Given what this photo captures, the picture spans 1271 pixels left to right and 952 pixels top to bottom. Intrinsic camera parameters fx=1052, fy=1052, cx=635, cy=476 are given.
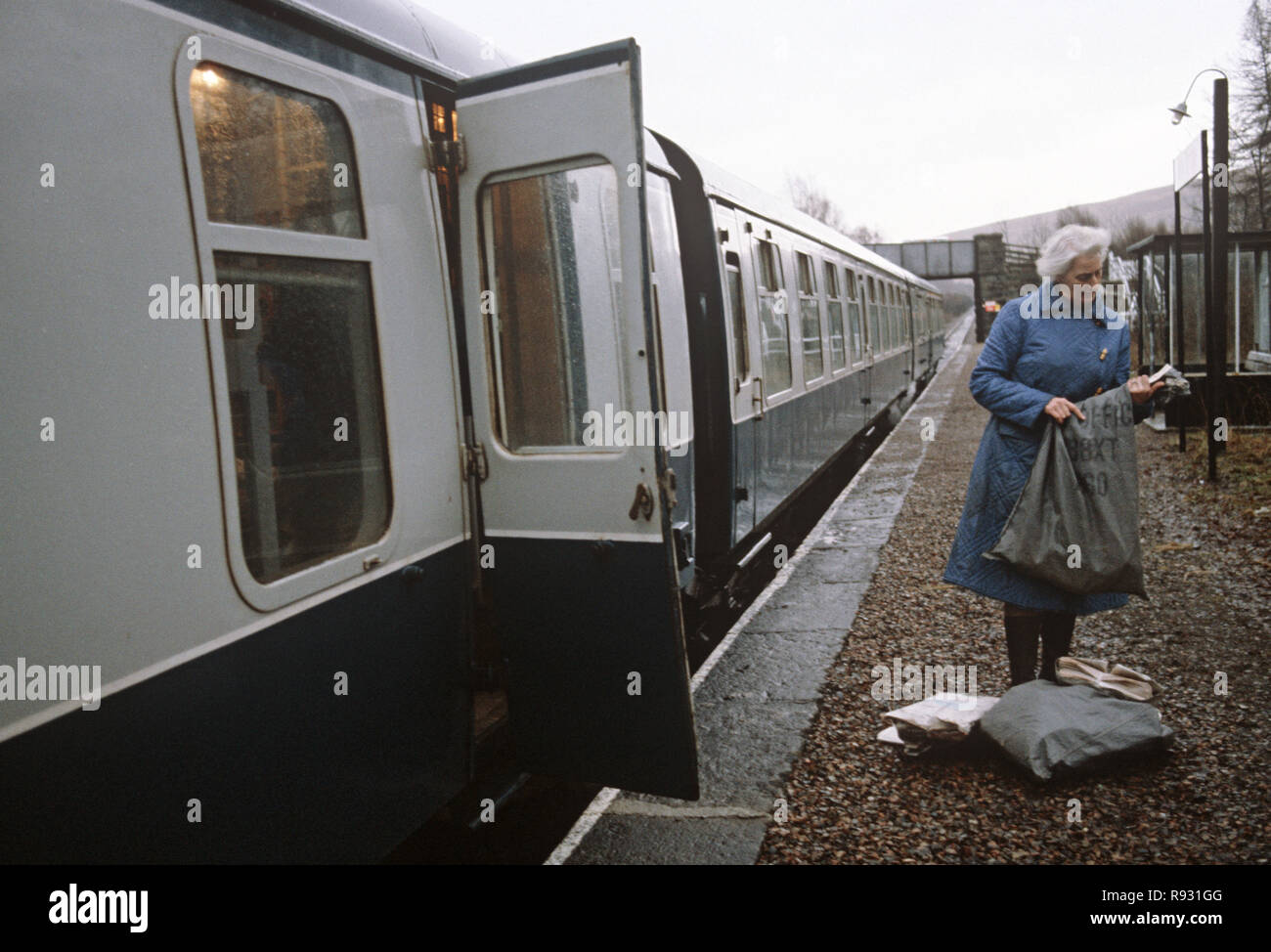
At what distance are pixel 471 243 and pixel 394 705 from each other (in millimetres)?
1493

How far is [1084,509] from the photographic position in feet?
13.0

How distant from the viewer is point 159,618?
2.29m

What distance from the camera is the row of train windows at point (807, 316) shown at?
274 inches

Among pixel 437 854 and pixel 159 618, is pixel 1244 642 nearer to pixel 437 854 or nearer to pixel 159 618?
pixel 437 854

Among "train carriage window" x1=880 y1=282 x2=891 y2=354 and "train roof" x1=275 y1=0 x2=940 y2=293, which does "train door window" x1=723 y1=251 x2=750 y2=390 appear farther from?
"train carriage window" x1=880 y1=282 x2=891 y2=354

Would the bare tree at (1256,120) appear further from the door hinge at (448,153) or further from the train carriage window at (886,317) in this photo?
the door hinge at (448,153)

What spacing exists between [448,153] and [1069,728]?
292 centimetres

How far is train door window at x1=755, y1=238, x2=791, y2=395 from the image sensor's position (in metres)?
7.53

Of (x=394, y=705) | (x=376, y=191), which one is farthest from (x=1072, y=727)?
(x=376, y=191)

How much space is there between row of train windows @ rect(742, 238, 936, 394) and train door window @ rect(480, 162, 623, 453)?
9.82 ft

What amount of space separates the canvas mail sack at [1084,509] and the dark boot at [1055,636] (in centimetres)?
26

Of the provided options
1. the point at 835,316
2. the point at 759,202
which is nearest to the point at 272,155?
the point at 759,202

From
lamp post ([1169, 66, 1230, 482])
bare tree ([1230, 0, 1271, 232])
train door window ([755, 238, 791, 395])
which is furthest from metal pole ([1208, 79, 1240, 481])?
bare tree ([1230, 0, 1271, 232])

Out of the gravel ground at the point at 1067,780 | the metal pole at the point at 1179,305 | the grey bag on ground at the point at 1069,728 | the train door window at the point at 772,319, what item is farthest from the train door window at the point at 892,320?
the grey bag on ground at the point at 1069,728
